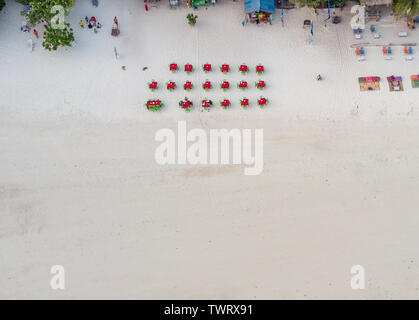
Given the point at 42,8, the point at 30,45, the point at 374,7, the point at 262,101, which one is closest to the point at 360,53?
the point at 374,7

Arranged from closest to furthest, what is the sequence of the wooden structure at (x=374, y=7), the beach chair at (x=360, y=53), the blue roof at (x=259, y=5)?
the blue roof at (x=259, y=5) < the beach chair at (x=360, y=53) < the wooden structure at (x=374, y=7)

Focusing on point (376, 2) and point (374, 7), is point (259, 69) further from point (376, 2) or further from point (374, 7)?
point (376, 2)

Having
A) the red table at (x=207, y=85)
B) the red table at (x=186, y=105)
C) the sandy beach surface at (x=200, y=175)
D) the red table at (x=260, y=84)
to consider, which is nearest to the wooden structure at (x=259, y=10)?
the sandy beach surface at (x=200, y=175)

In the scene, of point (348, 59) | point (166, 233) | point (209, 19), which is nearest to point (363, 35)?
point (348, 59)

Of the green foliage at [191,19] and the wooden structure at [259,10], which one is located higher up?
the wooden structure at [259,10]

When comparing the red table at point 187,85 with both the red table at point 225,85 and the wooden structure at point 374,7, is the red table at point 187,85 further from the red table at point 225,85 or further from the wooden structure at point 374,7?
the wooden structure at point 374,7

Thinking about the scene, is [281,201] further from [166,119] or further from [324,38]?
[324,38]

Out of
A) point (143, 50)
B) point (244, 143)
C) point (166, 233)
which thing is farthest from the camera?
point (143, 50)
